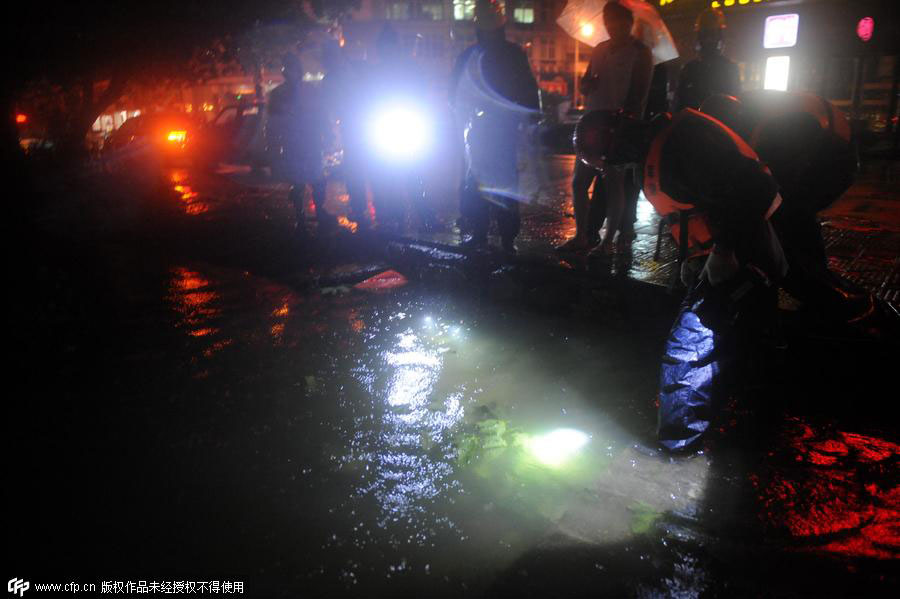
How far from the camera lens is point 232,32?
15.2 meters

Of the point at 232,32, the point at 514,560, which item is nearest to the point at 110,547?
the point at 514,560

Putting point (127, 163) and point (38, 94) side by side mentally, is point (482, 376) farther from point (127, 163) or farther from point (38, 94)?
point (38, 94)

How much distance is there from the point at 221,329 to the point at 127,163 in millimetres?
12474

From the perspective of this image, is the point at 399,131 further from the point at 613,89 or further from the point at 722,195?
the point at 722,195

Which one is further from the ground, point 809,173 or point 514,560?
point 809,173

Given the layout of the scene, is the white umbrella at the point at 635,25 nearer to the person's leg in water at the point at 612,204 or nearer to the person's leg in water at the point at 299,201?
the person's leg in water at the point at 612,204

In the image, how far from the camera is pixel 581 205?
16.4 ft

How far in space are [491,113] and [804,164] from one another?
120 inches

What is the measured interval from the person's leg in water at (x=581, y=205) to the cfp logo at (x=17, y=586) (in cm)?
416

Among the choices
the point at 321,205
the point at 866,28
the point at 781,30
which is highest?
the point at 781,30

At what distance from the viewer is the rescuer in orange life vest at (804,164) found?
8.31ft

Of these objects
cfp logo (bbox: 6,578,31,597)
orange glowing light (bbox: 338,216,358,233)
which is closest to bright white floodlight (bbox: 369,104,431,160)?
orange glowing light (bbox: 338,216,358,233)

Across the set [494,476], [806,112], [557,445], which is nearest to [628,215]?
[806,112]

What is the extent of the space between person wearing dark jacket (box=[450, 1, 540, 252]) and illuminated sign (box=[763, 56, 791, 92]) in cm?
1542
